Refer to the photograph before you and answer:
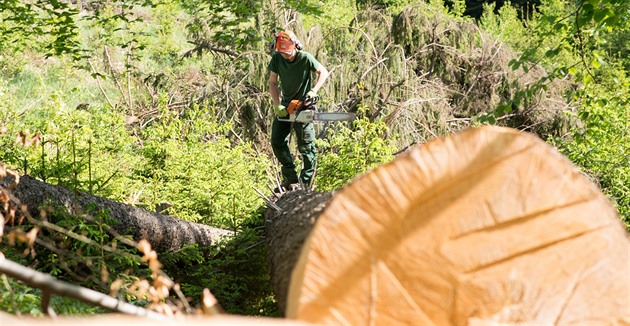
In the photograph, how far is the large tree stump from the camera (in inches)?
84.8

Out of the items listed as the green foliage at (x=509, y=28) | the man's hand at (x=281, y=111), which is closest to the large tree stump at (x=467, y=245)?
the man's hand at (x=281, y=111)

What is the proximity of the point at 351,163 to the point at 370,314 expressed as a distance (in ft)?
12.4

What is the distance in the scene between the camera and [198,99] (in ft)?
33.2

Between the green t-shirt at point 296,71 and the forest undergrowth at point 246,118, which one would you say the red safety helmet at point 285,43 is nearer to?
the green t-shirt at point 296,71

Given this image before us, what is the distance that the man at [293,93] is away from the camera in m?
6.21

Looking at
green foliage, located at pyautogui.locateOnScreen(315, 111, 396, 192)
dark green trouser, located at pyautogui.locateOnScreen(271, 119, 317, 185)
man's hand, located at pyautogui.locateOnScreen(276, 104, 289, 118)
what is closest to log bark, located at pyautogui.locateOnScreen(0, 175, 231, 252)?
dark green trouser, located at pyautogui.locateOnScreen(271, 119, 317, 185)

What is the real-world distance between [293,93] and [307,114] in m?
0.35

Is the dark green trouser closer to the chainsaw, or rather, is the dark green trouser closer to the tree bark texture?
the chainsaw

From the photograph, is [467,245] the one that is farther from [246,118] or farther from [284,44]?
[246,118]

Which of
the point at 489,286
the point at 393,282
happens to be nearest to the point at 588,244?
the point at 489,286

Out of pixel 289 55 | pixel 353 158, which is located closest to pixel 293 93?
pixel 289 55

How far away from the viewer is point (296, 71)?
20.6ft

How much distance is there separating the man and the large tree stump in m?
3.98

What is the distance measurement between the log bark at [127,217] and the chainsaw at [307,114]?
1.14m
